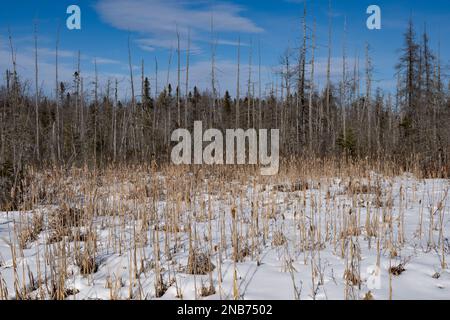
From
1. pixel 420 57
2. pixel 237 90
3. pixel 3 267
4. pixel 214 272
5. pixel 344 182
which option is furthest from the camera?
pixel 420 57

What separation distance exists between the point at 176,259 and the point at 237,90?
16.8 m

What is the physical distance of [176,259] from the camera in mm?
3029

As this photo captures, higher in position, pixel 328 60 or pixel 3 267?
pixel 328 60

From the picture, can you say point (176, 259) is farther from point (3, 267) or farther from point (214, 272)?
point (3, 267)

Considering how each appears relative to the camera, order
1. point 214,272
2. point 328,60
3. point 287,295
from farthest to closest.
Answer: point 328,60 < point 214,272 < point 287,295

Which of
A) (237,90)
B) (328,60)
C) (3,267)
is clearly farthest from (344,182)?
(237,90)

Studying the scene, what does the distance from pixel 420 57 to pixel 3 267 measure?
25.7 meters

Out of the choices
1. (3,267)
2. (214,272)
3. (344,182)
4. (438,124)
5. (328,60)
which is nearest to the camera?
(214,272)

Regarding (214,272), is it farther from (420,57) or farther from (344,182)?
(420,57)

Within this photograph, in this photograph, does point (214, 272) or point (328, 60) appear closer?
point (214, 272)
